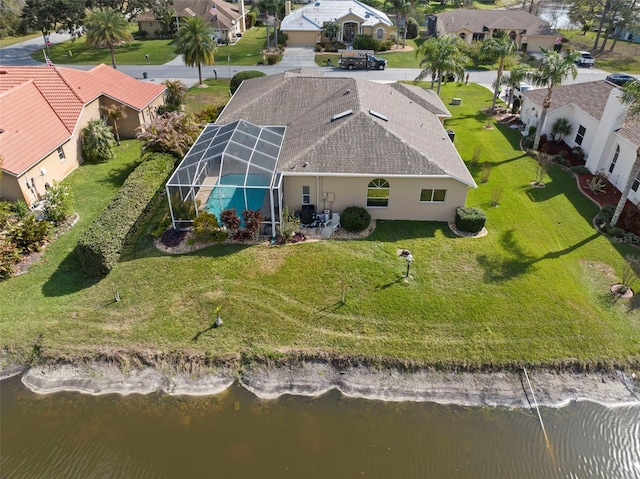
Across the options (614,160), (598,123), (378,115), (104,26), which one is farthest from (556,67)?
(104,26)

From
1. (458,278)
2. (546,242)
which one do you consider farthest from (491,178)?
(458,278)

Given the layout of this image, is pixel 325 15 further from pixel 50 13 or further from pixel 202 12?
pixel 50 13

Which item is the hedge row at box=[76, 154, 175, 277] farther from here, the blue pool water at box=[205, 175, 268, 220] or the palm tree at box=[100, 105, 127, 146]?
the palm tree at box=[100, 105, 127, 146]

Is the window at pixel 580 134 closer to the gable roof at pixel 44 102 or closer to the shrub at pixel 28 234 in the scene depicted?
the gable roof at pixel 44 102

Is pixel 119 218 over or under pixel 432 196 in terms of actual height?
under

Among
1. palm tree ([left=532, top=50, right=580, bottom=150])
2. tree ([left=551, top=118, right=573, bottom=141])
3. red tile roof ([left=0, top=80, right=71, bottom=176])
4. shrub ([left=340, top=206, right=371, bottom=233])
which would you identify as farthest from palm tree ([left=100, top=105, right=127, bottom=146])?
tree ([left=551, top=118, right=573, bottom=141])
